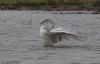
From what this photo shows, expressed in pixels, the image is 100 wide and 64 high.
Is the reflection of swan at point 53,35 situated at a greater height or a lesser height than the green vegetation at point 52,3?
greater

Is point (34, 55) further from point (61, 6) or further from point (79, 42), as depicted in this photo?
point (61, 6)

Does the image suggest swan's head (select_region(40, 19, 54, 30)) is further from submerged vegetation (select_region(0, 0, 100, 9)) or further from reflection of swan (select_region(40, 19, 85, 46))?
submerged vegetation (select_region(0, 0, 100, 9))

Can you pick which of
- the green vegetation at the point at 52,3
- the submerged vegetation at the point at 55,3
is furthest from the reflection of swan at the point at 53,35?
the green vegetation at the point at 52,3

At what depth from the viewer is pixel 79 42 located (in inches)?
639

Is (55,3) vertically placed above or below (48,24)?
below

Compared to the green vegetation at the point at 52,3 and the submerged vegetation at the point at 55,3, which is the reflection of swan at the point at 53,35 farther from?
the green vegetation at the point at 52,3

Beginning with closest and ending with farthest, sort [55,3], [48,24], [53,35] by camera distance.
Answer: [53,35] → [48,24] → [55,3]

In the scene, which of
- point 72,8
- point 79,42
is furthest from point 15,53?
point 72,8

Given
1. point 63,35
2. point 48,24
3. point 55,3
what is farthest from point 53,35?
point 55,3

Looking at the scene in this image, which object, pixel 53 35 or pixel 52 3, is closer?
pixel 53 35

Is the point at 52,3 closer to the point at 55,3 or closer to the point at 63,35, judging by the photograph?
the point at 55,3

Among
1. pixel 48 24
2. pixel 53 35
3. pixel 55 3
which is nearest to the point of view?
pixel 53 35

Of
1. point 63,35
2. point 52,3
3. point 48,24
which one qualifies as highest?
point 48,24

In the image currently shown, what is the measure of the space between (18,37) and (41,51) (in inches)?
142
